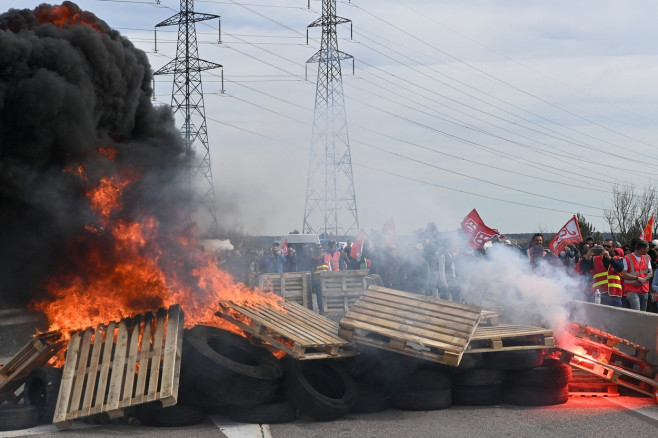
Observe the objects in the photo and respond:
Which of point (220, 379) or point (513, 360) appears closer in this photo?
point (220, 379)

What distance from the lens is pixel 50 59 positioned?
918 centimetres

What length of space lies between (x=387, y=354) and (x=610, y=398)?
113 inches

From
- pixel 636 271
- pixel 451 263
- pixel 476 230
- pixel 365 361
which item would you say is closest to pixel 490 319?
pixel 365 361

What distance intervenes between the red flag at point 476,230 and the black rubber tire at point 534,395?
7908 millimetres

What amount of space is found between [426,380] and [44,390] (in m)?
4.20

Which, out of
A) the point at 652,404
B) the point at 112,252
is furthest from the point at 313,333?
the point at 652,404

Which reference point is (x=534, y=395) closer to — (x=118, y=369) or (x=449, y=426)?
(x=449, y=426)

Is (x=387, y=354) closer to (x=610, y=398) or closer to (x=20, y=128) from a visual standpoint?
(x=610, y=398)

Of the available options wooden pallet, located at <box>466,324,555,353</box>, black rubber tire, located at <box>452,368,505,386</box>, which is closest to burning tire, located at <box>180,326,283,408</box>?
black rubber tire, located at <box>452,368,505,386</box>

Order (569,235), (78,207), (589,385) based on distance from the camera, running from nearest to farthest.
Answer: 1. (589,385)
2. (78,207)
3. (569,235)

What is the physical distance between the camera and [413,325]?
8094mm

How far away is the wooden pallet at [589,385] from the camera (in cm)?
851

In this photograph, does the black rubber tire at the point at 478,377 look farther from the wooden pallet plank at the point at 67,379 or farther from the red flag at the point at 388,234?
the red flag at the point at 388,234

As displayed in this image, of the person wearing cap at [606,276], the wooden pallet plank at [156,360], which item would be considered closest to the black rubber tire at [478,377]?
the wooden pallet plank at [156,360]
